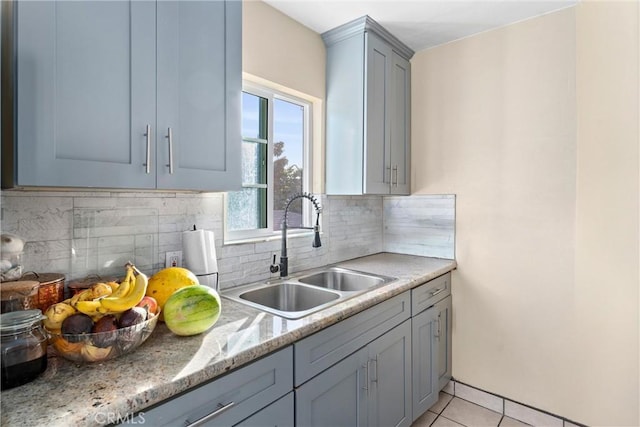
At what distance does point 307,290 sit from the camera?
1.85 m

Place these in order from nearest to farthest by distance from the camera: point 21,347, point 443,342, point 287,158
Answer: point 21,347
point 287,158
point 443,342

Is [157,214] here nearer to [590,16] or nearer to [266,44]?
[266,44]

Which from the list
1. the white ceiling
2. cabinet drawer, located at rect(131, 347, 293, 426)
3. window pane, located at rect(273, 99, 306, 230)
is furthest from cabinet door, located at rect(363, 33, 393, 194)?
cabinet drawer, located at rect(131, 347, 293, 426)

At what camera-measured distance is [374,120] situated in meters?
2.23

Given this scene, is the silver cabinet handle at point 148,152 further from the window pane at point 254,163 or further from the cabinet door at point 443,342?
the cabinet door at point 443,342

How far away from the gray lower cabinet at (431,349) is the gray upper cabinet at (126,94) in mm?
1399

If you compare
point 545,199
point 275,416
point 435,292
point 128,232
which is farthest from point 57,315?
point 545,199

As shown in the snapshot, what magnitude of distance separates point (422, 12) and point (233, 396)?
218cm

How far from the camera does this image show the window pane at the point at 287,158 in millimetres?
2145

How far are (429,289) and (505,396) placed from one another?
896mm

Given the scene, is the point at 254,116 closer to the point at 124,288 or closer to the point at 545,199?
the point at 124,288

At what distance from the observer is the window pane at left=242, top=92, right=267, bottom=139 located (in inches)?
76.7

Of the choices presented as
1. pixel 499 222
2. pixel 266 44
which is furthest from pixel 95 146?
pixel 499 222

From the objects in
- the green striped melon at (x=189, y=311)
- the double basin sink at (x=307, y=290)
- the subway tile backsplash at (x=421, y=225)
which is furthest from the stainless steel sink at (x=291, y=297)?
the subway tile backsplash at (x=421, y=225)
